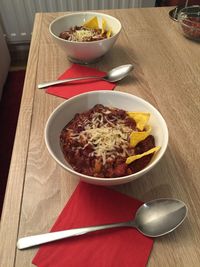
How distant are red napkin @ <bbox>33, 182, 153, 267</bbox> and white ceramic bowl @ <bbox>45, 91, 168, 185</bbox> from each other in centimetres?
6

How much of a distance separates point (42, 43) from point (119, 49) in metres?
0.28

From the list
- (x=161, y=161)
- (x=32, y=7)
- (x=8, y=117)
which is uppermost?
(x=161, y=161)

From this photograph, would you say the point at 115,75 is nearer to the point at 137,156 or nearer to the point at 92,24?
the point at 92,24

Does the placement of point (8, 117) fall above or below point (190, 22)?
below

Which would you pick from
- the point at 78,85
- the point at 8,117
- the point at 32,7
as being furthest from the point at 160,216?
the point at 32,7

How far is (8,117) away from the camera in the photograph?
1491 mm

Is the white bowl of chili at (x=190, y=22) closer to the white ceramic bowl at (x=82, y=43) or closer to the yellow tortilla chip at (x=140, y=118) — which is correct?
the white ceramic bowl at (x=82, y=43)

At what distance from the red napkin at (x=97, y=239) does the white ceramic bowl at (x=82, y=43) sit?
0.46m

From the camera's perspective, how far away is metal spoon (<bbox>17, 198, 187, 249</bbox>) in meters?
0.48

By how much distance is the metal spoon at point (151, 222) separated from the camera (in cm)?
48

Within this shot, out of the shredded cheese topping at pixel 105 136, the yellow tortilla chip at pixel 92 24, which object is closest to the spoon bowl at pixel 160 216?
the shredded cheese topping at pixel 105 136

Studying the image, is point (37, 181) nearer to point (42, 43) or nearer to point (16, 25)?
point (42, 43)

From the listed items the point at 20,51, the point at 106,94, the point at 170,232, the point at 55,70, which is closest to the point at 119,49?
the point at 55,70

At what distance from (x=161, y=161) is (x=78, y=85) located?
0.36m
